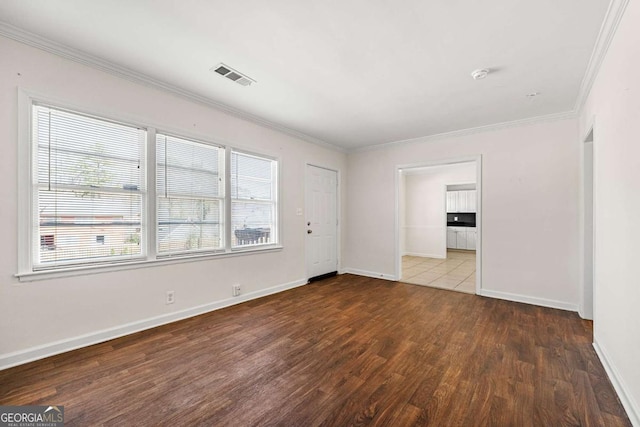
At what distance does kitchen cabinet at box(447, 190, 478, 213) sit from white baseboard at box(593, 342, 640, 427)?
23.2 ft

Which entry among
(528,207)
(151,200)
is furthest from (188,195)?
(528,207)

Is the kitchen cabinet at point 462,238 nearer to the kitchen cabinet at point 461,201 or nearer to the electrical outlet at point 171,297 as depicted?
the kitchen cabinet at point 461,201

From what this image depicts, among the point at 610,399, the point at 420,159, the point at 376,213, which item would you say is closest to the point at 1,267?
the point at 610,399

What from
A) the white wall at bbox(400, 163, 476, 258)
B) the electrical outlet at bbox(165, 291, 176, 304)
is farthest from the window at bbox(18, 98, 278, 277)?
the white wall at bbox(400, 163, 476, 258)

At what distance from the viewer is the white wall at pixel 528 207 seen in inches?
143

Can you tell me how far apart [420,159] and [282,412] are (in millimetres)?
4471

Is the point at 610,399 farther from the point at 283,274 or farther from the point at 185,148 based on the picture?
the point at 185,148

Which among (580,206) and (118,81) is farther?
(580,206)

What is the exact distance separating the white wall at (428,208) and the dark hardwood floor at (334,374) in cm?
475

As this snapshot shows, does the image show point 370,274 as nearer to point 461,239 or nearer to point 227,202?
point 227,202

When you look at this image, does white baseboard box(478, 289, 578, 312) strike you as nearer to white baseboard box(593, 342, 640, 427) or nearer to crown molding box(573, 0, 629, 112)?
white baseboard box(593, 342, 640, 427)

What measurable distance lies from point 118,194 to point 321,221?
3.34 meters

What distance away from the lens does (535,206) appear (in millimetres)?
3840

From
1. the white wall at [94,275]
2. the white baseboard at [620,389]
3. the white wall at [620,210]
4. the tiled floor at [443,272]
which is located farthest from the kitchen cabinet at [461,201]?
the white wall at [94,275]
